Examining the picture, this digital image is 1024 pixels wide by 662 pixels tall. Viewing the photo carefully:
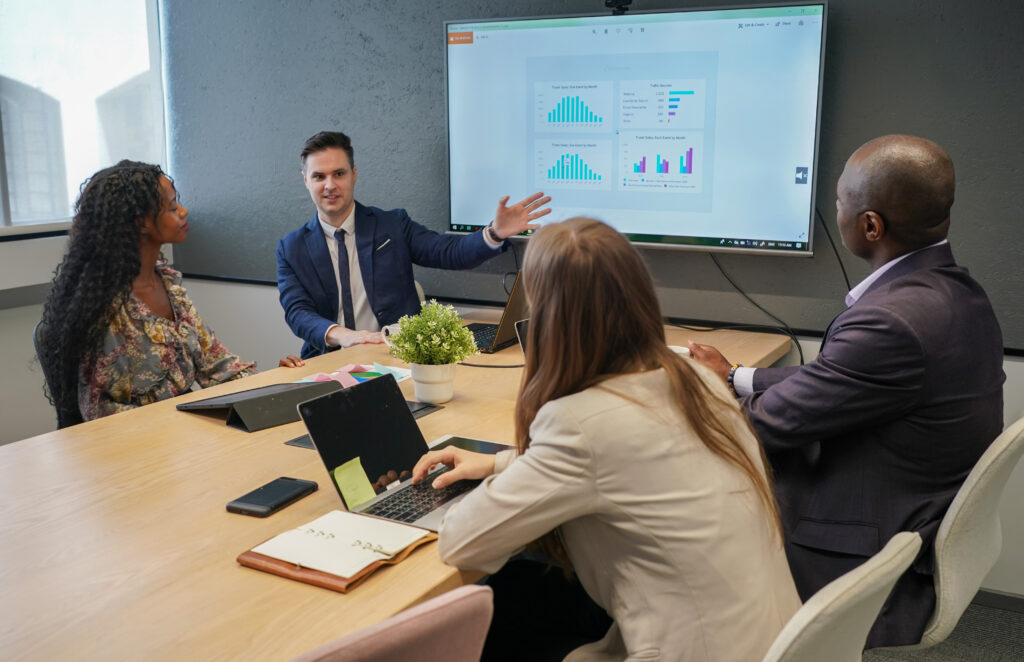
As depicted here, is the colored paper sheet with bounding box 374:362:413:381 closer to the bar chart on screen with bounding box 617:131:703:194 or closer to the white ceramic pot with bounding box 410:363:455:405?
the white ceramic pot with bounding box 410:363:455:405

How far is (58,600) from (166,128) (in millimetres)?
3475

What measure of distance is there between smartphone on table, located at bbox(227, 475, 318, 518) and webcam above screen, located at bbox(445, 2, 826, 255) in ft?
6.21

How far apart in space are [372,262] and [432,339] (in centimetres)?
129

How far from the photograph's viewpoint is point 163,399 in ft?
8.02

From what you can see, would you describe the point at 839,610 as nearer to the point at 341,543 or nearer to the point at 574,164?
the point at 341,543

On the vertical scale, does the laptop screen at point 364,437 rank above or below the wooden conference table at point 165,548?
above

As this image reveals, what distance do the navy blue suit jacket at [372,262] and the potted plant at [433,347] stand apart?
114 cm

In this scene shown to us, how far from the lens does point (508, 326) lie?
2.78 meters

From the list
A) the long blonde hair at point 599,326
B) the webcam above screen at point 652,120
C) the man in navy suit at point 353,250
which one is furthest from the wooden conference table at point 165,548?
the webcam above screen at point 652,120

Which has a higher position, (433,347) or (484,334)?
(433,347)

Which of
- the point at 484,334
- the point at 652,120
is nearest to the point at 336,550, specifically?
the point at 484,334

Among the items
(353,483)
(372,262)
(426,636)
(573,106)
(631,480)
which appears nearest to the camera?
(426,636)

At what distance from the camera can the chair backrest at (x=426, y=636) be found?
0.89 metres

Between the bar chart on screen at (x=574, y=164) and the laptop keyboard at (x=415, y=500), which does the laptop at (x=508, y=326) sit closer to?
the bar chart on screen at (x=574, y=164)
